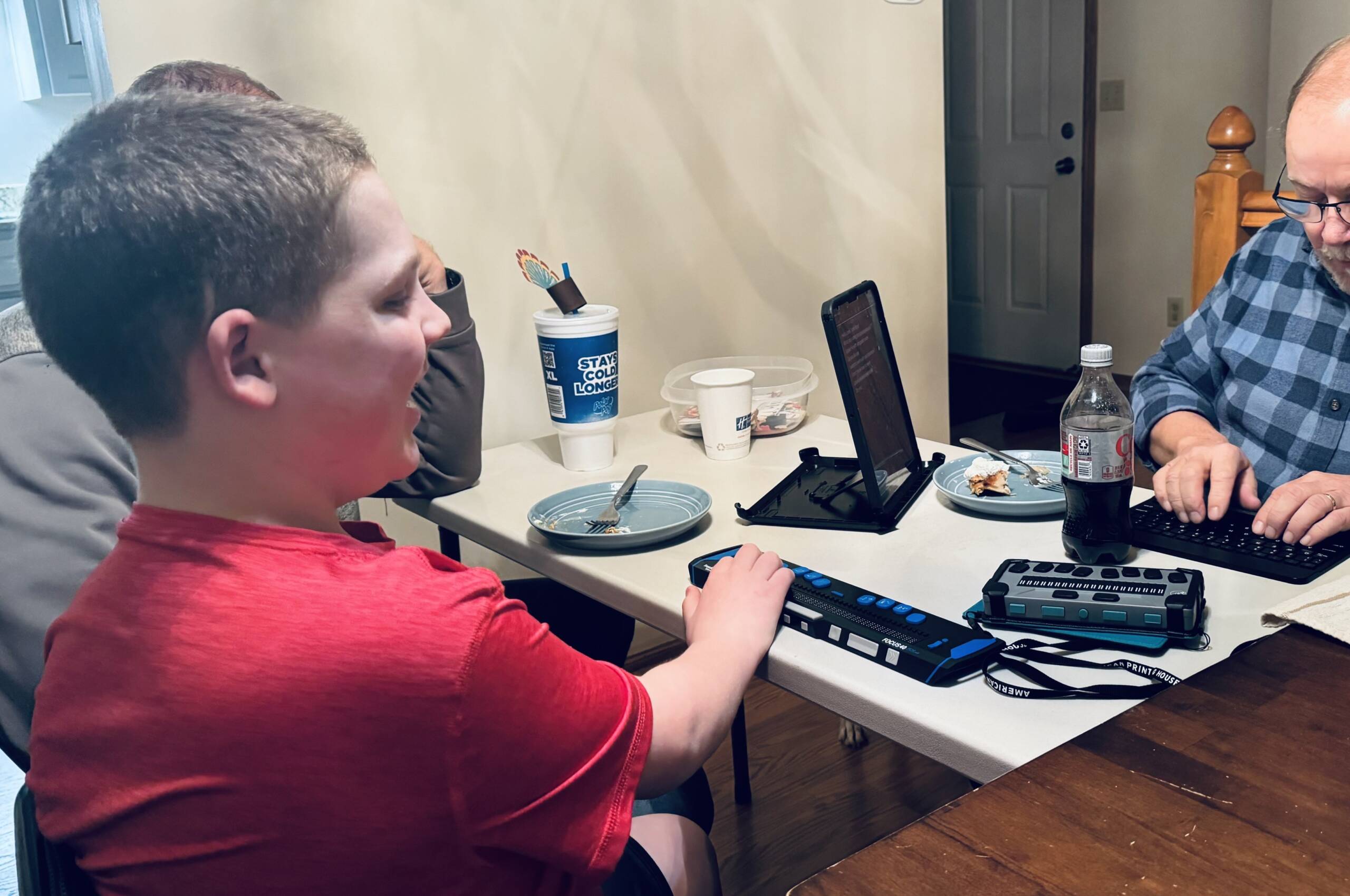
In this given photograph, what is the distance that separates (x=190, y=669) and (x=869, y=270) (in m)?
2.34

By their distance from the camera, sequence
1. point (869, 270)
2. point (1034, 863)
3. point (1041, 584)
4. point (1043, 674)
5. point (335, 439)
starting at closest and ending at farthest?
1. point (1034, 863)
2. point (335, 439)
3. point (1043, 674)
4. point (1041, 584)
5. point (869, 270)

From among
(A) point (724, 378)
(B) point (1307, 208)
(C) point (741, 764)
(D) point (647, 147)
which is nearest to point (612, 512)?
(A) point (724, 378)

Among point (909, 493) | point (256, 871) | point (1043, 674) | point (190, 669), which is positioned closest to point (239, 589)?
point (190, 669)

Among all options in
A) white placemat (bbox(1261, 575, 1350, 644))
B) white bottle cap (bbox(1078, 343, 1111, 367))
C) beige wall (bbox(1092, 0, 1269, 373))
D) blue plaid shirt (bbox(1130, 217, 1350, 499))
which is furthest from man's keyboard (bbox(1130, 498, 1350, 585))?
beige wall (bbox(1092, 0, 1269, 373))

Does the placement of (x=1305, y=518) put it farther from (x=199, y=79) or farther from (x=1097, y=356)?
(x=199, y=79)

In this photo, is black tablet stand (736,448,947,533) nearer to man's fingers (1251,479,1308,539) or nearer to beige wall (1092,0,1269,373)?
man's fingers (1251,479,1308,539)

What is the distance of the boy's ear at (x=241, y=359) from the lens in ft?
2.13

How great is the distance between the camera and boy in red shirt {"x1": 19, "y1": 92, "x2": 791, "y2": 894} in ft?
2.09

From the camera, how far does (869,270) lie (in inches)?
109

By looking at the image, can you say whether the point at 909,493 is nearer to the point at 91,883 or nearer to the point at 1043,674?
the point at 1043,674

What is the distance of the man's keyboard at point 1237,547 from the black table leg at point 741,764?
2.98ft

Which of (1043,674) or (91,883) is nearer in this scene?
(91,883)

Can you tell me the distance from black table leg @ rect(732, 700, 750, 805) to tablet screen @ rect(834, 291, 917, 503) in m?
0.70

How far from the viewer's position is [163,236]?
0.64 metres
